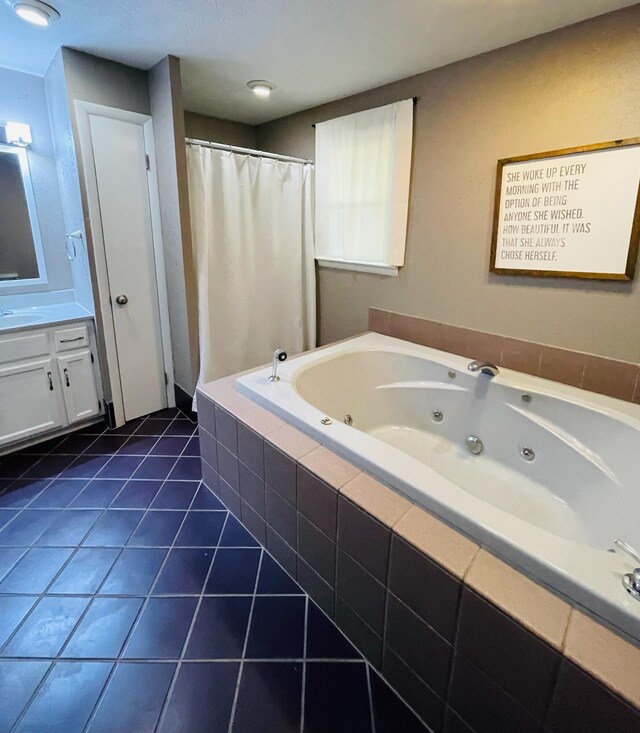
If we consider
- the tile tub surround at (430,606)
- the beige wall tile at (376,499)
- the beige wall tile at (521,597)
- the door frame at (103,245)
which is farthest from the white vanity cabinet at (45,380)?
the beige wall tile at (521,597)

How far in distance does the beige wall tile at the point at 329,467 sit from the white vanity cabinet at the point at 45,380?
1812 millimetres

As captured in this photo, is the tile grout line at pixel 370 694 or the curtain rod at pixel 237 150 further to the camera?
the curtain rod at pixel 237 150

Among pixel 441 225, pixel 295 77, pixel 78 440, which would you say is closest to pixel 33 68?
pixel 295 77

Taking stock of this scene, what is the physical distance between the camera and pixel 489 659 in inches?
34.6

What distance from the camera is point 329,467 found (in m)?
1.28

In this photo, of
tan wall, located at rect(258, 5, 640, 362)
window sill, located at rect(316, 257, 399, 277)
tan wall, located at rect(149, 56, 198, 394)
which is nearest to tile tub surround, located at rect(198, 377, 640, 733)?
tan wall, located at rect(149, 56, 198, 394)

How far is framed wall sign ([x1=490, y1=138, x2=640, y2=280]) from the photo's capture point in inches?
61.7

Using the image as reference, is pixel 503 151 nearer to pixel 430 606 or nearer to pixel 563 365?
pixel 563 365

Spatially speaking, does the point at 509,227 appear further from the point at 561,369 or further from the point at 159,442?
the point at 159,442

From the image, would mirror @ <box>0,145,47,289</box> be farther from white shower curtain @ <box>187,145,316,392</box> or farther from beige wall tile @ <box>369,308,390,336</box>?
beige wall tile @ <box>369,308,390,336</box>

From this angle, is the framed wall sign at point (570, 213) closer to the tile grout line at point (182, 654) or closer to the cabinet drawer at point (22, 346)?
the tile grout line at point (182, 654)

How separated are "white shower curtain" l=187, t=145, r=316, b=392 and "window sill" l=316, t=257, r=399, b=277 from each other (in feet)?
0.45

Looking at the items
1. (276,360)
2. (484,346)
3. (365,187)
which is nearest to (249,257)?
(365,187)

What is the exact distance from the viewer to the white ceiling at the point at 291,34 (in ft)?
4.96
